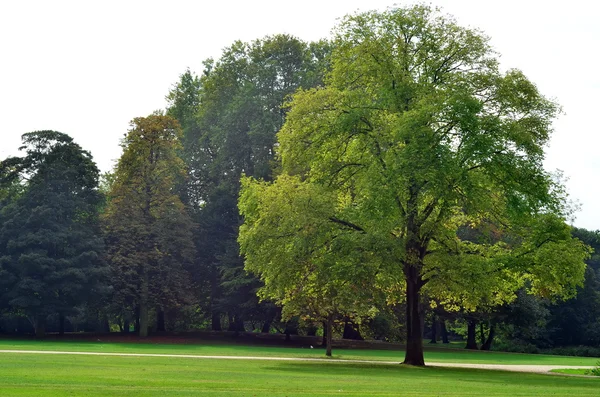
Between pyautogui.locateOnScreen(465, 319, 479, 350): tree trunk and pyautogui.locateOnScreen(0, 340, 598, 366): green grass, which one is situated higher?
pyautogui.locateOnScreen(465, 319, 479, 350): tree trunk

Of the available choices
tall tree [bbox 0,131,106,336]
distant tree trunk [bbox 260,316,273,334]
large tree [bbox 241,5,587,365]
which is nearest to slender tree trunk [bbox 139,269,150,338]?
tall tree [bbox 0,131,106,336]

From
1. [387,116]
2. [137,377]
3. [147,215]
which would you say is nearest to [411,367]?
[387,116]

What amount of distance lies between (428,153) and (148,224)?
3938 centimetres

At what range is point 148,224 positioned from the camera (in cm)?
6675

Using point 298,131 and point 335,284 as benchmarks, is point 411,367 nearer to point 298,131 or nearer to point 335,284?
point 335,284

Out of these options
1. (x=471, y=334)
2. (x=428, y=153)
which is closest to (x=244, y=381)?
(x=428, y=153)

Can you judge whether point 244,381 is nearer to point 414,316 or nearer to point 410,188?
point 410,188

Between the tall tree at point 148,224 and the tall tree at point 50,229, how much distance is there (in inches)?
83.3

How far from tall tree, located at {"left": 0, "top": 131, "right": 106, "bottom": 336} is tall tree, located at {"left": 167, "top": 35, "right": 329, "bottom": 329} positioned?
31.9 feet

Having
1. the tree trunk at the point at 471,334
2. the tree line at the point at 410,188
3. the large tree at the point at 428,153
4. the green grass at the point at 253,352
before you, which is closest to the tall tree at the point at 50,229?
the green grass at the point at 253,352

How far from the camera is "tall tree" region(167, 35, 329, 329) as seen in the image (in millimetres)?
67312

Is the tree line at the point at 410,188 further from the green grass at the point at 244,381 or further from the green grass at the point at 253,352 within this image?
the green grass at the point at 244,381

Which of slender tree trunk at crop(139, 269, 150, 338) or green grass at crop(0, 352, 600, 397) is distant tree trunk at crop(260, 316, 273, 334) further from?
green grass at crop(0, 352, 600, 397)

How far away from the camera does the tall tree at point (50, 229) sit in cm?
6194
